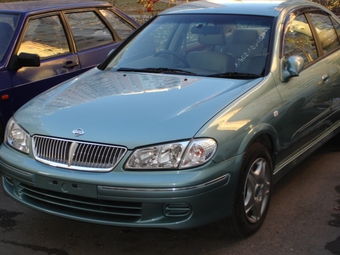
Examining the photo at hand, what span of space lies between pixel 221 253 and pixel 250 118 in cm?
93

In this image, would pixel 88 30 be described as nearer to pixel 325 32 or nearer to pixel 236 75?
pixel 325 32

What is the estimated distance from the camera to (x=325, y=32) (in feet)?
18.6

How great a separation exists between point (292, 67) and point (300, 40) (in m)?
0.72

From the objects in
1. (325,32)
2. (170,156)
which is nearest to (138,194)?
(170,156)

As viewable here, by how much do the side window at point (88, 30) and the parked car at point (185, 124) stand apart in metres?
1.50

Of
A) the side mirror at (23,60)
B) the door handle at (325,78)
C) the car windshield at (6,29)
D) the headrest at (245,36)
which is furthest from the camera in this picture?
the car windshield at (6,29)

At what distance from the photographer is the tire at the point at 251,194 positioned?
3.82 m

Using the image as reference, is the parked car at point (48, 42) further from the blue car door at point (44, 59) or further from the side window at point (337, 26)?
the side window at point (337, 26)

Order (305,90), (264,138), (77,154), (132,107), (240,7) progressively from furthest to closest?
(240,7)
(305,90)
(264,138)
(132,107)
(77,154)

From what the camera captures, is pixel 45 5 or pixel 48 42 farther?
pixel 45 5

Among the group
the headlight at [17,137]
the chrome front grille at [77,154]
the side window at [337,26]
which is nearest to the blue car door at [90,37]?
the headlight at [17,137]

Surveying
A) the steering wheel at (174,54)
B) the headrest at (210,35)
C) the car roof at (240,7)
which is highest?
the car roof at (240,7)

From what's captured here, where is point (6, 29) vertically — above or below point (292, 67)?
below

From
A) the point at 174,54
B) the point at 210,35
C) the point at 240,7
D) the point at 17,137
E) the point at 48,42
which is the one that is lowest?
the point at 48,42
